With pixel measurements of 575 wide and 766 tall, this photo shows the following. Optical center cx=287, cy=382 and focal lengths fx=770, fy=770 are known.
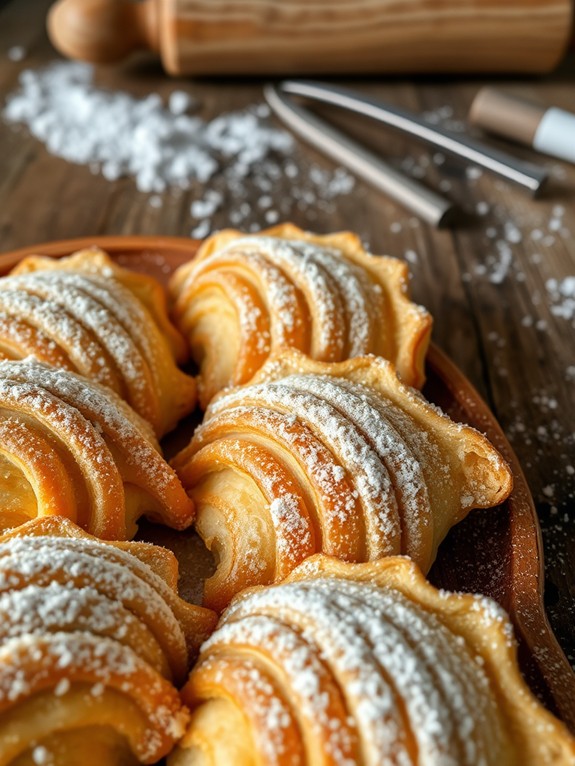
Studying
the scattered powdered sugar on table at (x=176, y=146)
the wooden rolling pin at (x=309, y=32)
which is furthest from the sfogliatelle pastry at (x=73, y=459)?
the wooden rolling pin at (x=309, y=32)

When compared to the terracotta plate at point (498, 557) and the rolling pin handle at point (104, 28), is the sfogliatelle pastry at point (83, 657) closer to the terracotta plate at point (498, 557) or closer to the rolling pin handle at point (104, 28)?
the terracotta plate at point (498, 557)

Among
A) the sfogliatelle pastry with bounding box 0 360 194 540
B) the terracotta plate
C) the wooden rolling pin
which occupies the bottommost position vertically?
the terracotta plate

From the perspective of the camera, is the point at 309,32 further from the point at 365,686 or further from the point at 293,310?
the point at 365,686

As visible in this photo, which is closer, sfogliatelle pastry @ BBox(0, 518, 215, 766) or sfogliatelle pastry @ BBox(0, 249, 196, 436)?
sfogliatelle pastry @ BBox(0, 518, 215, 766)

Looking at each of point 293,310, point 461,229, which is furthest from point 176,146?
point 293,310

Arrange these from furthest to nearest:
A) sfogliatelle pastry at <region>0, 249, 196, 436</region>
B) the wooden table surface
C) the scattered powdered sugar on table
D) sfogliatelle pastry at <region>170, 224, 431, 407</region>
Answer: the scattered powdered sugar on table < the wooden table surface < sfogliatelle pastry at <region>170, 224, 431, 407</region> < sfogliatelle pastry at <region>0, 249, 196, 436</region>

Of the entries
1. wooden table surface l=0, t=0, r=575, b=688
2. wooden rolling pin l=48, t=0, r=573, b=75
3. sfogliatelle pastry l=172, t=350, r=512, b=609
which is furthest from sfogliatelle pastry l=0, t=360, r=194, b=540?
wooden rolling pin l=48, t=0, r=573, b=75

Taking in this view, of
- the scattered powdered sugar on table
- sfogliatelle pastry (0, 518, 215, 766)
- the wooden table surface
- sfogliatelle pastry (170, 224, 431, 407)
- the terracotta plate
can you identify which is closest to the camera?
sfogliatelle pastry (0, 518, 215, 766)

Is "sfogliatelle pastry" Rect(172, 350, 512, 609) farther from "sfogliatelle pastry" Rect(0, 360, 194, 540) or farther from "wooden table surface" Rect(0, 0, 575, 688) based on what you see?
"wooden table surface" Rect(0, 0, 575, 688)
